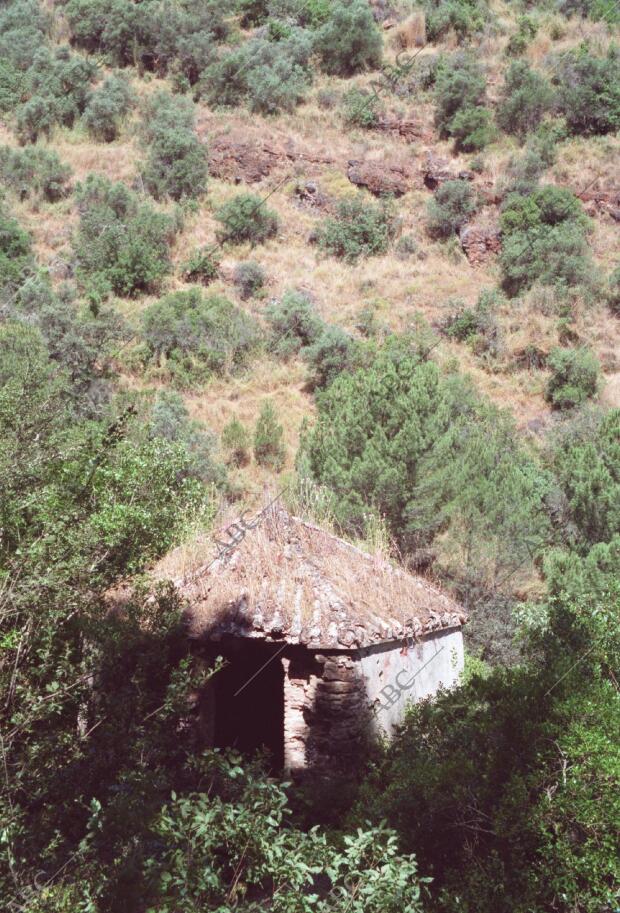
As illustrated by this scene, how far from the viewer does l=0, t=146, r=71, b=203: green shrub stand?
2948 centimetres

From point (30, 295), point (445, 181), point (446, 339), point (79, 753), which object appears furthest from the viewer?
point (445, 181)

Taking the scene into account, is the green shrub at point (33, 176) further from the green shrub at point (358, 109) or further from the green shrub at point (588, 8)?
the green shrub at point (588, 8)

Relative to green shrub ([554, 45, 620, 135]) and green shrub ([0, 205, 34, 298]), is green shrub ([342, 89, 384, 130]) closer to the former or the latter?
green shrub ([554, 45, 620, 135])

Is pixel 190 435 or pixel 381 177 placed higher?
pixel 381 177

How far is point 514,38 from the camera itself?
34.9 metres

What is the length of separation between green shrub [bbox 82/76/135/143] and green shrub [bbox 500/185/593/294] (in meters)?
17.4

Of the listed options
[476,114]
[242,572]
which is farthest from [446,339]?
[242,572]

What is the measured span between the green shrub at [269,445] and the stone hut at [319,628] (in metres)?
9.76

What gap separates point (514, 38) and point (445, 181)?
403 inches

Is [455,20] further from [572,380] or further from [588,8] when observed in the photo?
[572,380]

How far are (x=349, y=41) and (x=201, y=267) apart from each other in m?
16.2

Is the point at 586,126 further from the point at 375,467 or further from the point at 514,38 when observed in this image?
the point at 375,467

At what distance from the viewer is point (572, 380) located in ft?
72.7

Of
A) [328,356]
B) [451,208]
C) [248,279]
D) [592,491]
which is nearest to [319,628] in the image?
[592,491]
